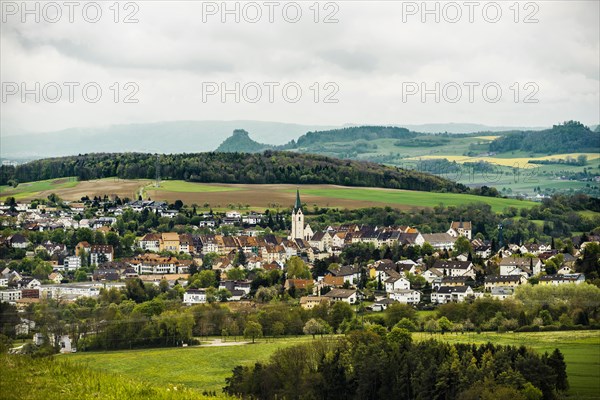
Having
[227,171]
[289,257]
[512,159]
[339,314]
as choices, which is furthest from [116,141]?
[339,314]

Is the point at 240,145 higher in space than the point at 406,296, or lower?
higher

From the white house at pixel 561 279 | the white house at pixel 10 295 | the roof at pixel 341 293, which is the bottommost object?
the roof at pixel 341 293

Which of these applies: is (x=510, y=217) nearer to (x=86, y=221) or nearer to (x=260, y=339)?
(x=86, y=221)

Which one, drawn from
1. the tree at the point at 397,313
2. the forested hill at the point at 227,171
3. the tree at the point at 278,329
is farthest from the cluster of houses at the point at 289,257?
the forested hill at the point at 227,171

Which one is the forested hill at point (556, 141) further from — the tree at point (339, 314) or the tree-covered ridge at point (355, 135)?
the tree at point (339, 314)

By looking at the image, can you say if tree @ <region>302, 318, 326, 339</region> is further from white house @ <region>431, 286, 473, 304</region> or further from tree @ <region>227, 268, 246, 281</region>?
tree @ <region>227, 268, 246, 281</region>

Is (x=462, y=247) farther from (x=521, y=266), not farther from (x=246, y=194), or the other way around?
(x=246, y=194)

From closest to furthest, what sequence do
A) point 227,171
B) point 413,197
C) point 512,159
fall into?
point 413,197, point 227,171, point 512,159
